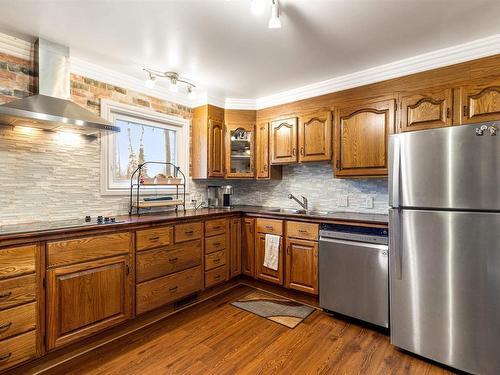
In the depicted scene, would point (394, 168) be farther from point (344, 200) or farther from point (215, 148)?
point (215, 148)

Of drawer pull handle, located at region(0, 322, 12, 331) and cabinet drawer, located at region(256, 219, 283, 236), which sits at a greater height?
cabinet drawer, located at region(256, 219, 283, 236)

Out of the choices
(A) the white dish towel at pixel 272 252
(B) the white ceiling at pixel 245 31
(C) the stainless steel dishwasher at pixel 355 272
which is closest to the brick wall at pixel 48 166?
(B) the white ceiling at pixel 245 31

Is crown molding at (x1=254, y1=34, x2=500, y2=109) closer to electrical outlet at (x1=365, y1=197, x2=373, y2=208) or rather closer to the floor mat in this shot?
electrical outlet at (x1=365, y1=197, x2=373, y2=208)

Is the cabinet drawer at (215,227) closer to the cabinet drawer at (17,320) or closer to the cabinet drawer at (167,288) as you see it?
the cabinet drawer at (167,288)

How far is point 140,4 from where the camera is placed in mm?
1678

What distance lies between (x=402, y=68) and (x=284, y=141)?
1.40 m

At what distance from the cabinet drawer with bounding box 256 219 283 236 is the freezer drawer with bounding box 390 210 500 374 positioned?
46.7 inches

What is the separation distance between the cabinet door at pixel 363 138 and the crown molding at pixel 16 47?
286cm

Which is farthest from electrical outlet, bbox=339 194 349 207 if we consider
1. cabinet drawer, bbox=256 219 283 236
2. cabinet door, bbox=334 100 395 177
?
cabinet drawer, bbox=256 219 283 236

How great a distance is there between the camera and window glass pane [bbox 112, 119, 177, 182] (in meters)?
2.81

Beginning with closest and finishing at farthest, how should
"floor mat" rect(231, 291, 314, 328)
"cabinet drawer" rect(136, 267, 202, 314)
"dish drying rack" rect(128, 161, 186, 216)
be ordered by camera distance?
"cabinet drawer" rect(136, 267, 202, 314) < "floor mat" rect(231, 291, 314, 328) < "dish drying rack" rect(128, 161, 186, 216)

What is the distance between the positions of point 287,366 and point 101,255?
5.24ft

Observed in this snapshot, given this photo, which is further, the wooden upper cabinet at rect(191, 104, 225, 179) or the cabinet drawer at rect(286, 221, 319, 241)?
the wooden upper cabinet at rect(191, 104, 225, 179)

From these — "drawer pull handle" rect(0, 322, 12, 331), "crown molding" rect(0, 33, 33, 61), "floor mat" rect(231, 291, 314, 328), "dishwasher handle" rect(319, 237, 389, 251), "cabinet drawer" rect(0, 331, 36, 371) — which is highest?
"crown molding" rect(0, 33, 33, 61)
